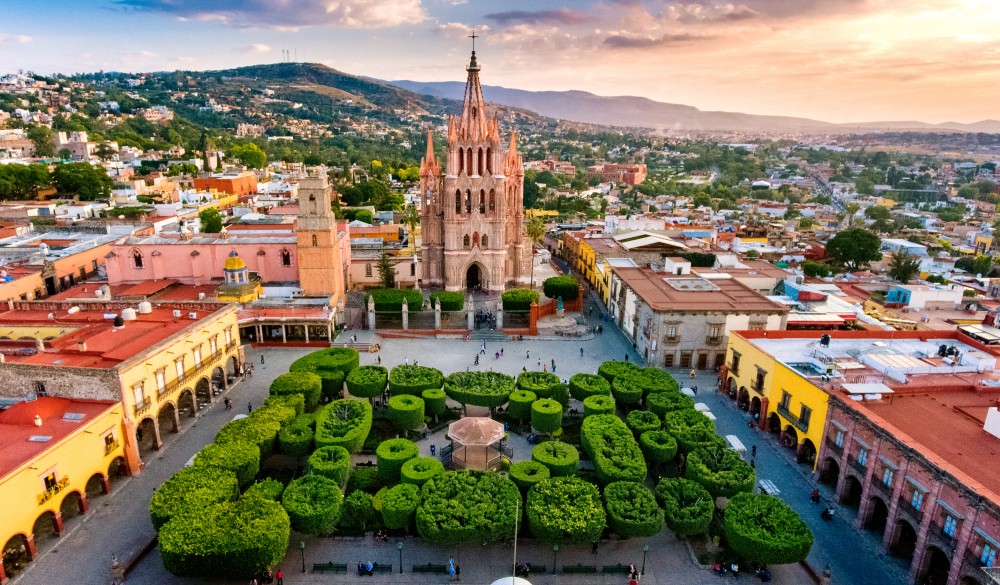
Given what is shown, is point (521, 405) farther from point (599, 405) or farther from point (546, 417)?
point (599, 405)

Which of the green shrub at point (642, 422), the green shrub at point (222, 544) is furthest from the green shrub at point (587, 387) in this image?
the green shrub at point (222, 544)

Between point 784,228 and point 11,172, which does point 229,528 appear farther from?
point 784,228

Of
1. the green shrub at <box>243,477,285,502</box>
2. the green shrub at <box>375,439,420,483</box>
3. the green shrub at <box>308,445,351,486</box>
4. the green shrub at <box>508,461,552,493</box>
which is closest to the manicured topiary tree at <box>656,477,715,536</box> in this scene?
the green shrub at <box>508,461,552,493</box>

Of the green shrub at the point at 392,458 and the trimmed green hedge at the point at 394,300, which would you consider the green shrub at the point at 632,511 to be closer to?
the green shrub at the point at 392,458

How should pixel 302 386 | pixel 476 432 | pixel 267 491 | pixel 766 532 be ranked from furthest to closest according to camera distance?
pixel 302 386, pixel 476 432, pixel 267 491, pixel 766 532

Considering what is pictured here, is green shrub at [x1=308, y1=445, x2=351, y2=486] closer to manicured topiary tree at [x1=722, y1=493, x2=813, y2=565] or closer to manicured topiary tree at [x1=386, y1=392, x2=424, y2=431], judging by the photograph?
manicured topiary tree at [x1=386, y1=392, x2=424, y2=431]

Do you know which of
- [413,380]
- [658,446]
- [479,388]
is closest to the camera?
[658,446]

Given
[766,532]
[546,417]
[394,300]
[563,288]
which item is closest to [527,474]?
[546,417]
